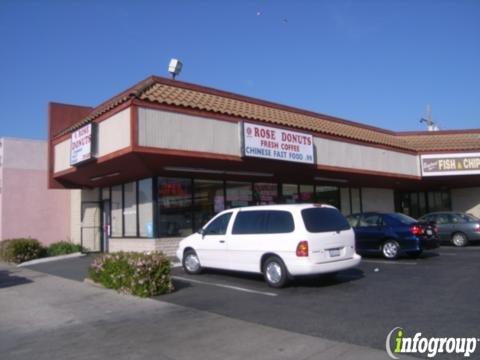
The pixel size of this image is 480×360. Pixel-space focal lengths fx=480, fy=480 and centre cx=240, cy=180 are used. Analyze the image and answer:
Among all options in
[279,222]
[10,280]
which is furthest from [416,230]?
[10,280]

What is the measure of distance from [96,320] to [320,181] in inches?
609

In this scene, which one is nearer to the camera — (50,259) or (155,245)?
(155,245)

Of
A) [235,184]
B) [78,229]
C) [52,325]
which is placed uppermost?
[235,184]

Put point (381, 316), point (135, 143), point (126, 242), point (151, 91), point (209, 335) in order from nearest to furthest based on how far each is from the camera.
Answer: point (209, 335) < point (381, 316) < point (135, 143) < point (151, 91) < point (126, 242)

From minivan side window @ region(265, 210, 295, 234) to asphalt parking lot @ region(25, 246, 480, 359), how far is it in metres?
1.27

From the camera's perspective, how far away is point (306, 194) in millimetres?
21891

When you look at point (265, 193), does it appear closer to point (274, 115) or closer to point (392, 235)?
point (274, 115)

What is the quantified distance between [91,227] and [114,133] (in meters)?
8.73

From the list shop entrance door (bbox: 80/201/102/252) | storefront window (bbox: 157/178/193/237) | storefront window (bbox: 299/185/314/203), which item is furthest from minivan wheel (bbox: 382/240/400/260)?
shop entrance door (bbox: 80/201/102/252)

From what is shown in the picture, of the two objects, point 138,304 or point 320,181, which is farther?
point 320,181

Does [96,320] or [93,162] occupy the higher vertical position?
[93,162]

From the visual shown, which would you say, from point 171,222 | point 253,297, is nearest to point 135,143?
point 171,222

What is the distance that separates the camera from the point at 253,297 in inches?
375

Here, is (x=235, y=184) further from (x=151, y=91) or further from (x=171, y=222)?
(x=151, y=91)
